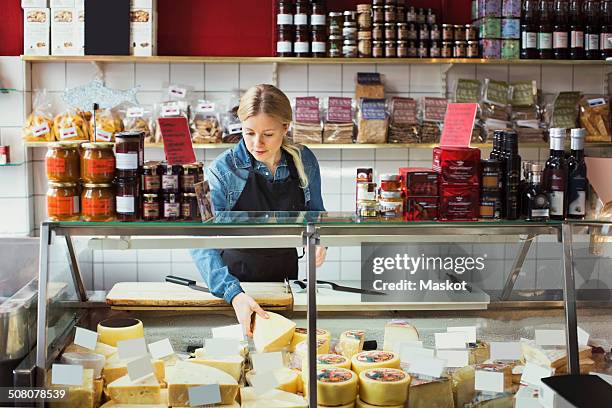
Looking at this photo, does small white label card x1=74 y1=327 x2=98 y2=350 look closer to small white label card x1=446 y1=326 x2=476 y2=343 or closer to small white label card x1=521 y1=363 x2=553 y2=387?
small white label card x1=446 y1=326 x2=476 y2=343

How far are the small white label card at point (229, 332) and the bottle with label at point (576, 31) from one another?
3.31 m

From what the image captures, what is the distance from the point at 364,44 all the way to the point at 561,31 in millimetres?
1206

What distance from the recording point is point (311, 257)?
2.38 metres

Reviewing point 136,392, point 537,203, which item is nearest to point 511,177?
point 537,203

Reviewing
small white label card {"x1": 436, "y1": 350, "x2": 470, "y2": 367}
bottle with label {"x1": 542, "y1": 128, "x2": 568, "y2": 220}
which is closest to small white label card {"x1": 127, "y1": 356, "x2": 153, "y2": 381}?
small white label card {"x1": 436, "y1": 350, "x2": 470, "y2": 367}

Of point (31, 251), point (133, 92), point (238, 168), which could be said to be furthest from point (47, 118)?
point (238, 168)

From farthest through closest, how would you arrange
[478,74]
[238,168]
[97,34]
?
[478,74], [97,34], [238,168]

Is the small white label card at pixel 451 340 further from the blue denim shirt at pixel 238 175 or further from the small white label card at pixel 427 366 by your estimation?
the blue denim shirt at pixel 238 175

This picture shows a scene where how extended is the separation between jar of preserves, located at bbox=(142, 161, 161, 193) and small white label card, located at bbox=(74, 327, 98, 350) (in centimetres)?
49

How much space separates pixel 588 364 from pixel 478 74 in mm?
3046

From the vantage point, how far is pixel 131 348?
253cm

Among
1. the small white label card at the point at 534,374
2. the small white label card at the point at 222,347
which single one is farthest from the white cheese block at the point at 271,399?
the small white label card at the point at 534,374

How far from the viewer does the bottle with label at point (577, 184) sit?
253cm

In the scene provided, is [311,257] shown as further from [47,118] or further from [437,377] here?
[47,118]
